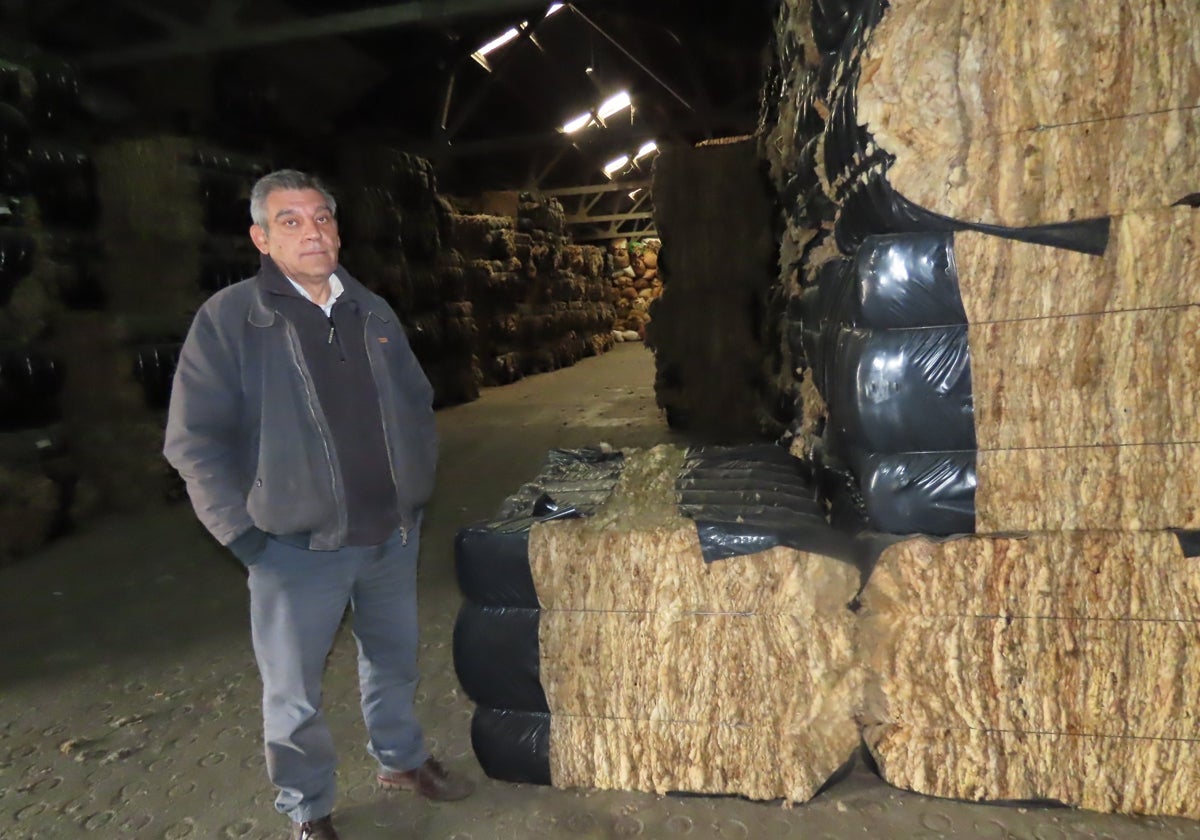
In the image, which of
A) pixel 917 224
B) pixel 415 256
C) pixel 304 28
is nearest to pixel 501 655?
pixel 917 224

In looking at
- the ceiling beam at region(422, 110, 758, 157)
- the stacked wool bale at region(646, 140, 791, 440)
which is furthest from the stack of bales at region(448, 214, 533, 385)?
the stacked wool bale at region(646, 140, 791, 440)

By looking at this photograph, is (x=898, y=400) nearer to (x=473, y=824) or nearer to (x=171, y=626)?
(x=473, y=824)

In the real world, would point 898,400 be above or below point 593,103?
below

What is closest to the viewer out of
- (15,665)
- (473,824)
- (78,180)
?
(473,824)

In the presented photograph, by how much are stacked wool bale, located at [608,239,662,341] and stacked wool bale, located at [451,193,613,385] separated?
19.0 feet

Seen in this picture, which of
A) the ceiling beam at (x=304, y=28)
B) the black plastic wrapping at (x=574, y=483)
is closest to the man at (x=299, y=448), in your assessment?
the black plastic wrapping at (x=574, y=483)

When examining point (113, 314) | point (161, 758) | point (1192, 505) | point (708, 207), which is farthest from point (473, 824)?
point (708, 207)

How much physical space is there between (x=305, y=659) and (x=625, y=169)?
19.5m

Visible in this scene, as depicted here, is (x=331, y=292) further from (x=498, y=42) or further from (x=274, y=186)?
(x=498, y=42)

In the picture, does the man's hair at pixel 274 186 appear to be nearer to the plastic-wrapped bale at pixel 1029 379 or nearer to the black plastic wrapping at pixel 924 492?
the plastic-wrapped bale at pixel 1029 379

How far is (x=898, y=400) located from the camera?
1983 millimetres

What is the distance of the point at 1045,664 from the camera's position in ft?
6.54

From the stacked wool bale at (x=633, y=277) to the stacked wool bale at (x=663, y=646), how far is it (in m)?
20.8

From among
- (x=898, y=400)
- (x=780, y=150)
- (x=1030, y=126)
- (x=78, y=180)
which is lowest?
(x=898, y=400)
